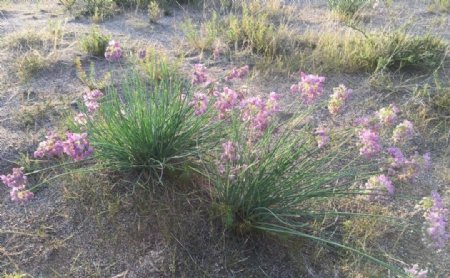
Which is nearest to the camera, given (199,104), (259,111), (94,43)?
(259,111)

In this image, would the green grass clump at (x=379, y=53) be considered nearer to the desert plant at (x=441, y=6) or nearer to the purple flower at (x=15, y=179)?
the desert plant at (x=441, y=6)

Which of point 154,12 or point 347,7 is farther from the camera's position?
point 347,7

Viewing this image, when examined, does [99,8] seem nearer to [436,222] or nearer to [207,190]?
[207,190]

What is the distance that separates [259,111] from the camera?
8.04 ft

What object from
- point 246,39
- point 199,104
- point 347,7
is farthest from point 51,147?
point 347,7

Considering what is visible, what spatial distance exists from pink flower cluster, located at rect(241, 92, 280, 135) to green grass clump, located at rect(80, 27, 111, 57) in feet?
7.89

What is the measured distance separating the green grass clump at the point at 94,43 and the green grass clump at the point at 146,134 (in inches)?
74.3

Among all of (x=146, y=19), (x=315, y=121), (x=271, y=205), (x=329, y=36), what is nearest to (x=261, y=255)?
(x=271, y=205)

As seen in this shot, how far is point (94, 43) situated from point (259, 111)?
2557 mm

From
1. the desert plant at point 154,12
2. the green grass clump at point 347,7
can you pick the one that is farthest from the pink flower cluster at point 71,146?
the green grass clump at point 347,7

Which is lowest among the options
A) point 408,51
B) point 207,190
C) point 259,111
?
point 207,190

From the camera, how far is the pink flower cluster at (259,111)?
2.44 m

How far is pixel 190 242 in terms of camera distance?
8.14 ft

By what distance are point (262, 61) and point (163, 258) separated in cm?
255
